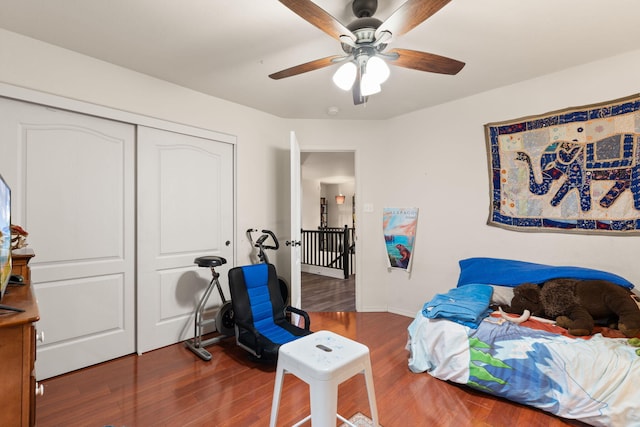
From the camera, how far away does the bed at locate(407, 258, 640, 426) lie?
5.56 ft

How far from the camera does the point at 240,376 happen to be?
2305mm

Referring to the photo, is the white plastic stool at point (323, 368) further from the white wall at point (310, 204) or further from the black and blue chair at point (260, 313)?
the white wall at point (310, 204)

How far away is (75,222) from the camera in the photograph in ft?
7.75

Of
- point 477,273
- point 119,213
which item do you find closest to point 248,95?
point 119,213

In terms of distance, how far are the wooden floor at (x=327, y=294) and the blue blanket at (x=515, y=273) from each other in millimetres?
1626

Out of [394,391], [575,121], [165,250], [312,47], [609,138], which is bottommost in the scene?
[394,391]

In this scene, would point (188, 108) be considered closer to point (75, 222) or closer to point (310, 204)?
point (75, 222)

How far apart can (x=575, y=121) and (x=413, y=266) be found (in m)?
2.09

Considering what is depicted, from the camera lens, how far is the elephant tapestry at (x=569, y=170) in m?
2.35

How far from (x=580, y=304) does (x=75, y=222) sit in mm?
3928

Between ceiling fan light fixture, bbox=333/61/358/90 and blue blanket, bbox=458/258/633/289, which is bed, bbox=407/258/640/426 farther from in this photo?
ceiling fan light fixture, bbox=333/61/358/90

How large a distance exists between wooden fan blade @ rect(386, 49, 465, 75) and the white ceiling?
A: 29 centimetres

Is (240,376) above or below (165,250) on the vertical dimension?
below

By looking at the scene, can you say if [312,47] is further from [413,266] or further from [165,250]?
[413,266]
